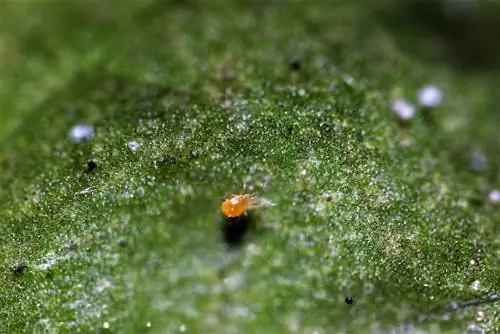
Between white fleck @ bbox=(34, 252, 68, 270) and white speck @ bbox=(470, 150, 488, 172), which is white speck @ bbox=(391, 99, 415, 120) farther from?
white fleck @ bbox=(34, 252, 68, 270)

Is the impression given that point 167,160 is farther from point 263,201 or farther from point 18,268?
point 18,268

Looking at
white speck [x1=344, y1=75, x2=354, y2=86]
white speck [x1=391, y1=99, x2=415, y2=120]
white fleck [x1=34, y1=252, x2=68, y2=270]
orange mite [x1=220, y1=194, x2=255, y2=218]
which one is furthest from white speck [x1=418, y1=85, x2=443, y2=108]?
white fleck [x1=34, y1=252, x2=68, y2=270]

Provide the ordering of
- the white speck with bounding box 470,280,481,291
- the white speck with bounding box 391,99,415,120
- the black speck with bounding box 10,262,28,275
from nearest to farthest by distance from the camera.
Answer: the black speck with bounding box 10,262,28,275 < the white speck with bounding box 470,280,481,291 < the white speck with bounding box 391,99,415,120

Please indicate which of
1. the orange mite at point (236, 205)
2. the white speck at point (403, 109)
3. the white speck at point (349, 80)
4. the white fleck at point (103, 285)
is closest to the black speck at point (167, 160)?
the orange mite at point (236, 205)

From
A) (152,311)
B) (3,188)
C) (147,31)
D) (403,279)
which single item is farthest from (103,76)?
(403,279)

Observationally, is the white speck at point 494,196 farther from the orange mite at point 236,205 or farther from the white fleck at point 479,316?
the orange mite at point 236,205

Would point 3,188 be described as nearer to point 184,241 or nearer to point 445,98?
point 184,241
